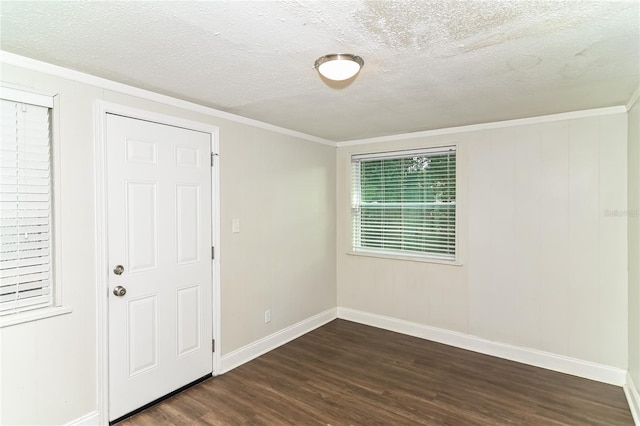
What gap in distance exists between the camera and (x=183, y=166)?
2.77 m

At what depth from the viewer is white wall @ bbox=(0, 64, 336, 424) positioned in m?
2.01

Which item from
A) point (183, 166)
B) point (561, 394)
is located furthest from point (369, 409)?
point (183, 166)

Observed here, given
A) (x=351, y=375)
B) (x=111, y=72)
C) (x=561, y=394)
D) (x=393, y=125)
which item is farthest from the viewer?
(x=393, y=125)

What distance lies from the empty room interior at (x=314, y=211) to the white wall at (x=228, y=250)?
0.05ft

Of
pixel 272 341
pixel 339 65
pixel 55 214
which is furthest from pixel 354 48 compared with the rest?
pixel 272 341

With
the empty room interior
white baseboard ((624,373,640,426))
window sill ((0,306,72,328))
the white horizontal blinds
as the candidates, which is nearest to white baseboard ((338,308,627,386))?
the empty room interior

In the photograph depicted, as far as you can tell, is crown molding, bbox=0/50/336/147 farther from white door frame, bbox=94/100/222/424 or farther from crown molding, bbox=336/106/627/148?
crown molding, bbox=336/106/627/148

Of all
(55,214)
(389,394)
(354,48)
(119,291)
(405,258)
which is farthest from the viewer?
(405,258)

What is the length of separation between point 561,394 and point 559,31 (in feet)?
8.84

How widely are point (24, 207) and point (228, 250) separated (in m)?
1.51

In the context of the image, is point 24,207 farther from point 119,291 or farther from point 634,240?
point 634,240

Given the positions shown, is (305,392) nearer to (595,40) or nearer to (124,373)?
(124,373)

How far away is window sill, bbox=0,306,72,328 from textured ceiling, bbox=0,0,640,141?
147 cm

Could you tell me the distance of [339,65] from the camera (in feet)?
6.12
